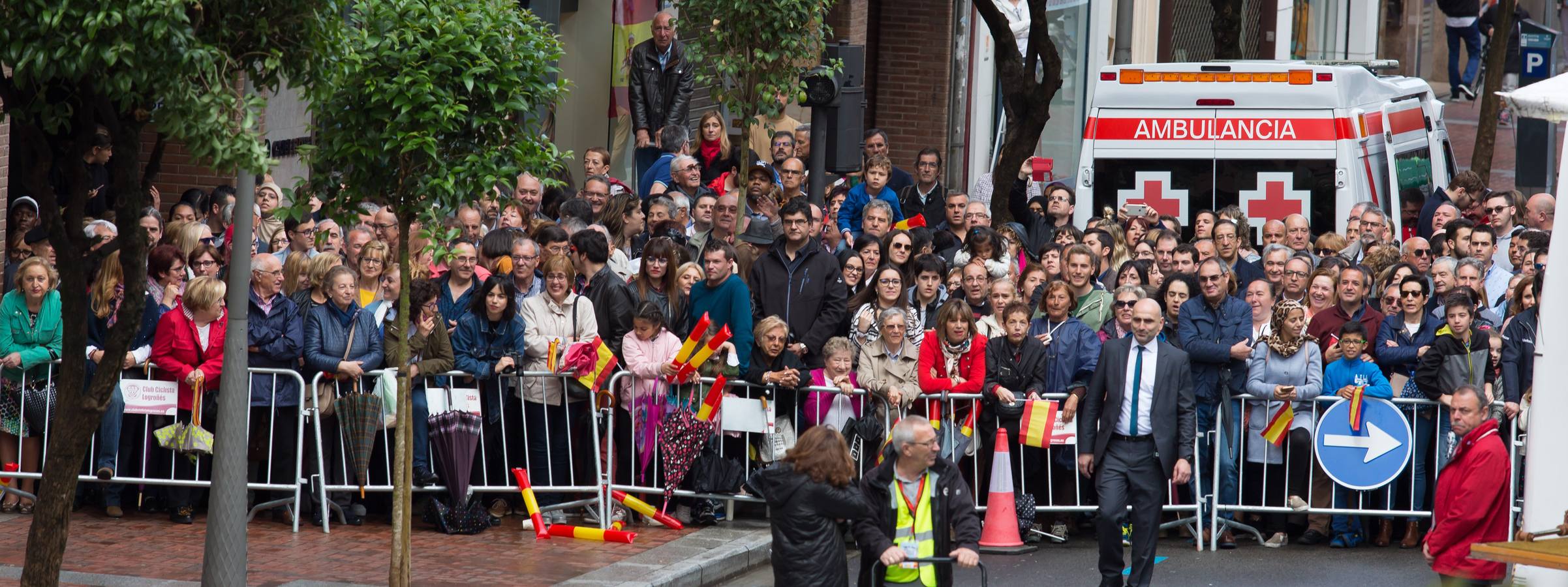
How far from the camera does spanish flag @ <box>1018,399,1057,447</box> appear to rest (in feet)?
38.2

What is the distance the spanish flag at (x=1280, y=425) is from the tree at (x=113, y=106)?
6426 millimetres

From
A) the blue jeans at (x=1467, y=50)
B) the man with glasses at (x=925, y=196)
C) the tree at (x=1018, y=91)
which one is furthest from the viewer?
the blue jeans at (x=1467, y=50)

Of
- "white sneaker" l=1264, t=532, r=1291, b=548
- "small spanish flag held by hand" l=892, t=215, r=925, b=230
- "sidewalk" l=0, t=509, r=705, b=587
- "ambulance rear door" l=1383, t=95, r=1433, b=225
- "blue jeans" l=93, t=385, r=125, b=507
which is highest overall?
"ambulance rear door" l=1383, t=95, r=1433, b=225

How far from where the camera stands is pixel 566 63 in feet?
68.9

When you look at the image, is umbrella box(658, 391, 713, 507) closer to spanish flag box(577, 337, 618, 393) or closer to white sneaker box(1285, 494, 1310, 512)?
spanish flag box(577, 337, 618, 393)

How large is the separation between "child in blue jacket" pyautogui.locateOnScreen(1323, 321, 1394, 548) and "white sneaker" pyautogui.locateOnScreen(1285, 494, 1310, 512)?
193 mm

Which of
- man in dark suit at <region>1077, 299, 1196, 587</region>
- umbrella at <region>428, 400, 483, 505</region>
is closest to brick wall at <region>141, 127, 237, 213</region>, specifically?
umbrella at <region>428, 400, 483, 505</region>

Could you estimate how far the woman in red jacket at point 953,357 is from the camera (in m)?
11.6

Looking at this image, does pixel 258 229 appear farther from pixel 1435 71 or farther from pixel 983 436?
pixel 1435 71

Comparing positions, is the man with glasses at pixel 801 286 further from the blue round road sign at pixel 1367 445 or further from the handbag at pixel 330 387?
the blue round road sign at pixel 1367 445

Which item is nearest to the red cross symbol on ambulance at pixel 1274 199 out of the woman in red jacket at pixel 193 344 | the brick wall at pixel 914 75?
the woman in red jacket at pixel 193 344

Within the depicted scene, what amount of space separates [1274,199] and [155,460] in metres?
9.27

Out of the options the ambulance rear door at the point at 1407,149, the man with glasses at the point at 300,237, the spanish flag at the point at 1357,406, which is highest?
the ambulance rear door at the point at 1407,149

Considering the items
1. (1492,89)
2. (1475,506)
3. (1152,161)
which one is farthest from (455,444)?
(1492,89)
